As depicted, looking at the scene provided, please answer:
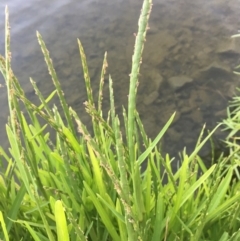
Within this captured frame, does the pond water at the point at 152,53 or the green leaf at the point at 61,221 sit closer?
the green leaf at the point at 61,221

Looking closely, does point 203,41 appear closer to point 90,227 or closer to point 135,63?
point 90,227

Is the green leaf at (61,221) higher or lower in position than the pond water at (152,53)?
higher

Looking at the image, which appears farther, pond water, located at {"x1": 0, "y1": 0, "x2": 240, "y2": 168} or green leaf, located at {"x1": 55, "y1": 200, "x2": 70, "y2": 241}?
pond water, located at {"x1": 0, "y1": 0, "x2": 240, "y2": 168}

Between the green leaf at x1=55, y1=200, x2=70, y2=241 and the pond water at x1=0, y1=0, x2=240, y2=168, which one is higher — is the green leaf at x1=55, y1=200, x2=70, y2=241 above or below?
above

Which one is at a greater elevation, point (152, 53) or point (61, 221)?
point (61, 221)

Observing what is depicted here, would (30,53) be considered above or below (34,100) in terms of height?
above

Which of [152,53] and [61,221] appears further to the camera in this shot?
[152,53]

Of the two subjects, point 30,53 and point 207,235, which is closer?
point 207,235

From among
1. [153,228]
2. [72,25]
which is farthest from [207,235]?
[72,25]
